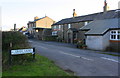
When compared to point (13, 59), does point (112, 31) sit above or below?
above

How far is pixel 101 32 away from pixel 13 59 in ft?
49.2

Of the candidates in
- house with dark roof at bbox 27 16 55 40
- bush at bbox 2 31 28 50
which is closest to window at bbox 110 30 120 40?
bush at bbox 2 31 28 50

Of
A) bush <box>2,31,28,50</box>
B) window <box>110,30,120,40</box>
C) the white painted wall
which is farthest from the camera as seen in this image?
the white painted wall

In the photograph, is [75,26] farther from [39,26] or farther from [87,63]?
[39,26]

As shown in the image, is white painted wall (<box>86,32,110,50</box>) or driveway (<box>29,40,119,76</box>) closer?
driveway (<box>29,40,119,76</box>)

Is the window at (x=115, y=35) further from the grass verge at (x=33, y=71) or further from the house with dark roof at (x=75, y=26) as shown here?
the grass verge at (x=33, y=71)

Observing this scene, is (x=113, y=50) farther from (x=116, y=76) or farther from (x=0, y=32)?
(x=0, y=32)

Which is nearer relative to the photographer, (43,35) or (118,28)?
(118,28)

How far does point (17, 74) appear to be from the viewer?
6500mm

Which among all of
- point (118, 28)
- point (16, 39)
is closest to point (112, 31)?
point (118, 28)

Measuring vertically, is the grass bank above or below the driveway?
above

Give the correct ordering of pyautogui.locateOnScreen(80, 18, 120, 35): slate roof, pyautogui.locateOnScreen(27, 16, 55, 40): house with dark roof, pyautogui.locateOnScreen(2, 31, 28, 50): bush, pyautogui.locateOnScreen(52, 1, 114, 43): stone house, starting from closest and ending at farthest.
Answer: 1. pyautogui.locateOnScreen(2, 31, 28, 50): bush
2. pyautogui.locateOnScreen(80, 18, 120, 35): slate roof
3. pyautogui.locateOnScreen(52, 1, 114, 43): stone house
4. pyautogui.locateOnScreen(27, 16, 55, 40): house with dark roof

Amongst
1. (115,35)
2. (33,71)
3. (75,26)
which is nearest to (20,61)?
(33,71)

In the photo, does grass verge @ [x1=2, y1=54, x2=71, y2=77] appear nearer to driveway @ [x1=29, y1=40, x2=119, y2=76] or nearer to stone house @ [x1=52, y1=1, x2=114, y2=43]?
driveway @ [x1=29, y1=40, x2=119, y2=76]
